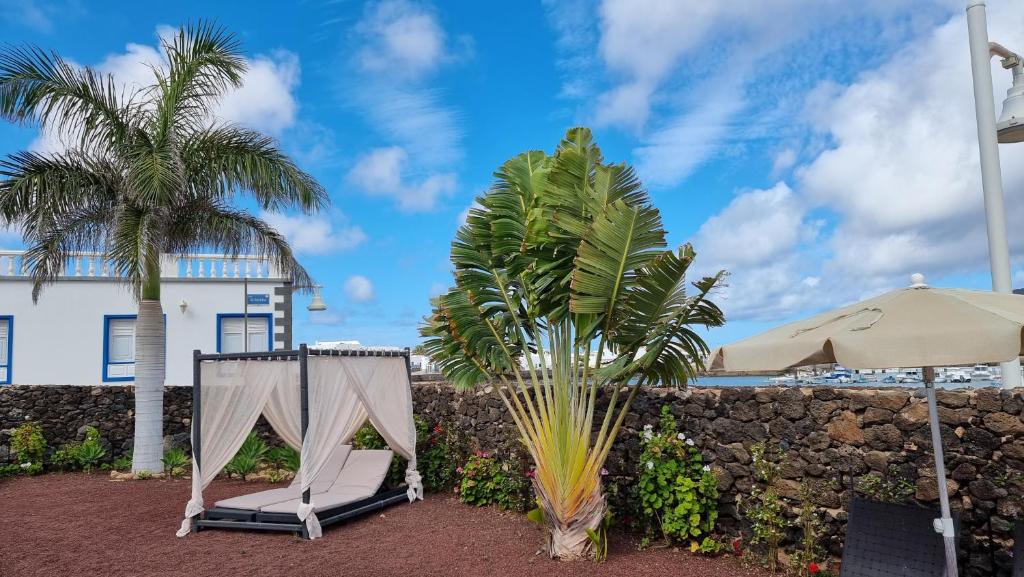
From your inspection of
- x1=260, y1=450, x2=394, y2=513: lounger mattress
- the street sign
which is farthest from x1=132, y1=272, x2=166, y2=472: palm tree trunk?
the street sign

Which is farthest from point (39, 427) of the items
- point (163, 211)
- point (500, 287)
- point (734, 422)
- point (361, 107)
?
point (734, 422)

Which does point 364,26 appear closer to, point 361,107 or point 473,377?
point 361,107

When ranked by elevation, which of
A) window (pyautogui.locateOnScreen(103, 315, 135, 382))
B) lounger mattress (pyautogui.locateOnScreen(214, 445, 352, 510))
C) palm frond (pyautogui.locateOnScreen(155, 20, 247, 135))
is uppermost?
palm frond (pyautogui.locateOnScreen(155, 20, 247, 135))

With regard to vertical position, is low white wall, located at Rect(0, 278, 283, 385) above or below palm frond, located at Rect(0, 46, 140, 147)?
below

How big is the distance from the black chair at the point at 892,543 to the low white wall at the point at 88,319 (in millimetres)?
16505

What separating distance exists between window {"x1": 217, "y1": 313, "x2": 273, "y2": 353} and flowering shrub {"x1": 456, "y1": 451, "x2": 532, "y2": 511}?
12027mm

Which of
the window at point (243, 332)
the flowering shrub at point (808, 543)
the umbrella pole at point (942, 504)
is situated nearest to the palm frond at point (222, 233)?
the window at point (243, 332)

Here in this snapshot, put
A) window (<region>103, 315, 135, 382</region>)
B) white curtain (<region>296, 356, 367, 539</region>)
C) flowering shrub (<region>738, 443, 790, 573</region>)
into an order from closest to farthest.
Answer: flowering shrub (<region>738, 443, 790, 573</region>), white curtain (<region>296, 356, 367, 539</region>), window (<region>103, 315, 135, 382</region>)

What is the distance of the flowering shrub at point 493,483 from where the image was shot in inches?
338

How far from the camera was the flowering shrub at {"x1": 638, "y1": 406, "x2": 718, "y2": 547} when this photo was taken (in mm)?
6527

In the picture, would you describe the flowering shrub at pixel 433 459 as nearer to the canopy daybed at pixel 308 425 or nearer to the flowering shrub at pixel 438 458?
the flowering shrub at pixel 438 458

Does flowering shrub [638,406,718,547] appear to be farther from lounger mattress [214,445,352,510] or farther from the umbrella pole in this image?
lounger mattress [214,445,352,510]

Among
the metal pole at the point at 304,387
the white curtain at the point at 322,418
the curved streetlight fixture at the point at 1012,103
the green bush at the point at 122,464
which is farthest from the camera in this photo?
the green bush at the point at 122,464

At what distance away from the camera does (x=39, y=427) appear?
13234mm
